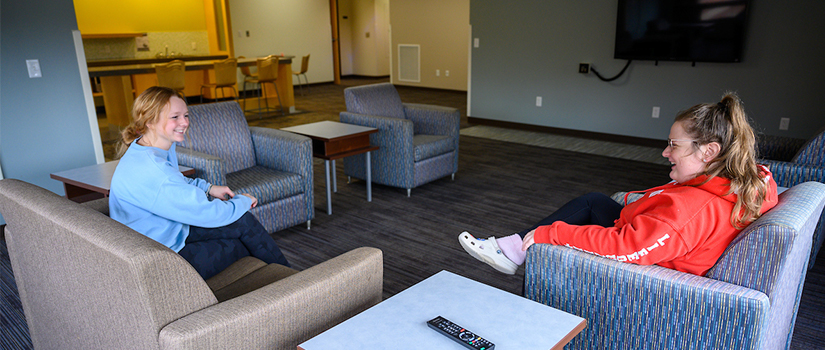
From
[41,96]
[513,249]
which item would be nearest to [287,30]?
[41,96]

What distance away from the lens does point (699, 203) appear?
4.76 feet

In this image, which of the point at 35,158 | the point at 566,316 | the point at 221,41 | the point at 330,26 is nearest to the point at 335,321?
the point at 566,316

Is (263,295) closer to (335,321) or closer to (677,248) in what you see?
(335,321)

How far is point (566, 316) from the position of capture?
4.39 feet

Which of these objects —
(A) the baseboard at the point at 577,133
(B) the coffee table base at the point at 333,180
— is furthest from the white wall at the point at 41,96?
(A) the baseboard at the point at 577,133

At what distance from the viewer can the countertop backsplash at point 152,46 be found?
856 cm

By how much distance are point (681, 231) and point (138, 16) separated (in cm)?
944

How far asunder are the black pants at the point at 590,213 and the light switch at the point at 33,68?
10.1 ft

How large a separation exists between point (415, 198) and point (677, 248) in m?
2.65

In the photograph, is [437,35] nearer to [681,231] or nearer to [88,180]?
[88,180]

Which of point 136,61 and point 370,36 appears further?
point 370,36

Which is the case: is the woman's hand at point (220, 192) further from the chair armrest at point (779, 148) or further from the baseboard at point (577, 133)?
the baseboard at point (577, 133)

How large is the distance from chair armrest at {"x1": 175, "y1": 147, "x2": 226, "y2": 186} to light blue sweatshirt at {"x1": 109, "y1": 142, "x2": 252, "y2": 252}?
790 millimetres

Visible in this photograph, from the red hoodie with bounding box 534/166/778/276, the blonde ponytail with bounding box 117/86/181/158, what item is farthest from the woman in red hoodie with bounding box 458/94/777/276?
the blonde ponytail with bounding box 117/86/181/158
